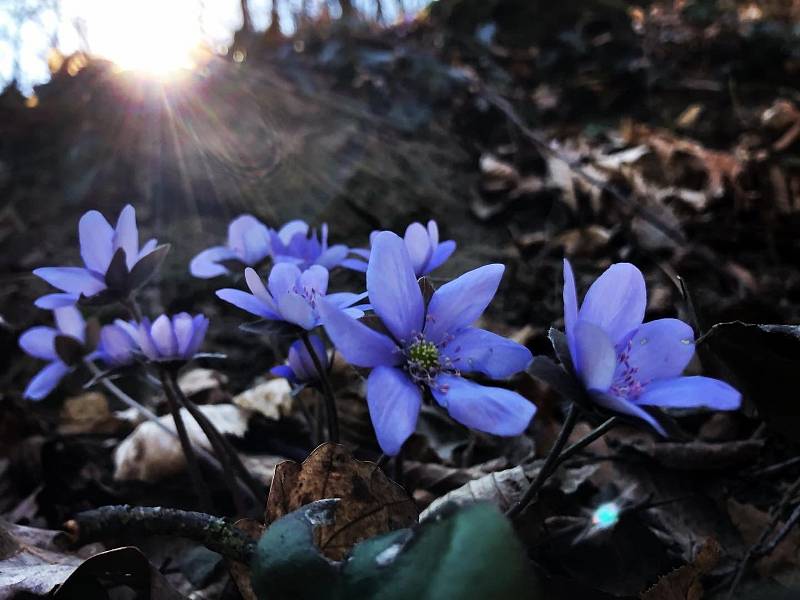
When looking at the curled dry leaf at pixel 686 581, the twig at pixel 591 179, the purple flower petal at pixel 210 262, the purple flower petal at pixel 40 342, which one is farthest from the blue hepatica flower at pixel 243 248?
the twig at pixel 591 179

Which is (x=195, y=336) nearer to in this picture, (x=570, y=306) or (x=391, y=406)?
(x=391, y=406)

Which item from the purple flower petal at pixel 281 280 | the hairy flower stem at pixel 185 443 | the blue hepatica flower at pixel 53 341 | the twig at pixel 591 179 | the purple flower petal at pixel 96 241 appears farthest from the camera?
the twig at pixel 591 179

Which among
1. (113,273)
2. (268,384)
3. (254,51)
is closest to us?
(113,273)

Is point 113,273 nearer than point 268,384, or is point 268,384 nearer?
point 113,273

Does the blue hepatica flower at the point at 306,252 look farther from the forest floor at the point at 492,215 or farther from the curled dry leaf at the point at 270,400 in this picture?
the curled dry leaf at the point at 270,400

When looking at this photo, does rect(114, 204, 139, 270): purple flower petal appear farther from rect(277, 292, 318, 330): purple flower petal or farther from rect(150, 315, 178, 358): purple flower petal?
rect(277, 292, 318, 330): purple flower petal

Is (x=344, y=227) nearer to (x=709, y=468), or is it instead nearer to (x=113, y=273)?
(x=113, y=273)

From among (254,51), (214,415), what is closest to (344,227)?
(214,415)
